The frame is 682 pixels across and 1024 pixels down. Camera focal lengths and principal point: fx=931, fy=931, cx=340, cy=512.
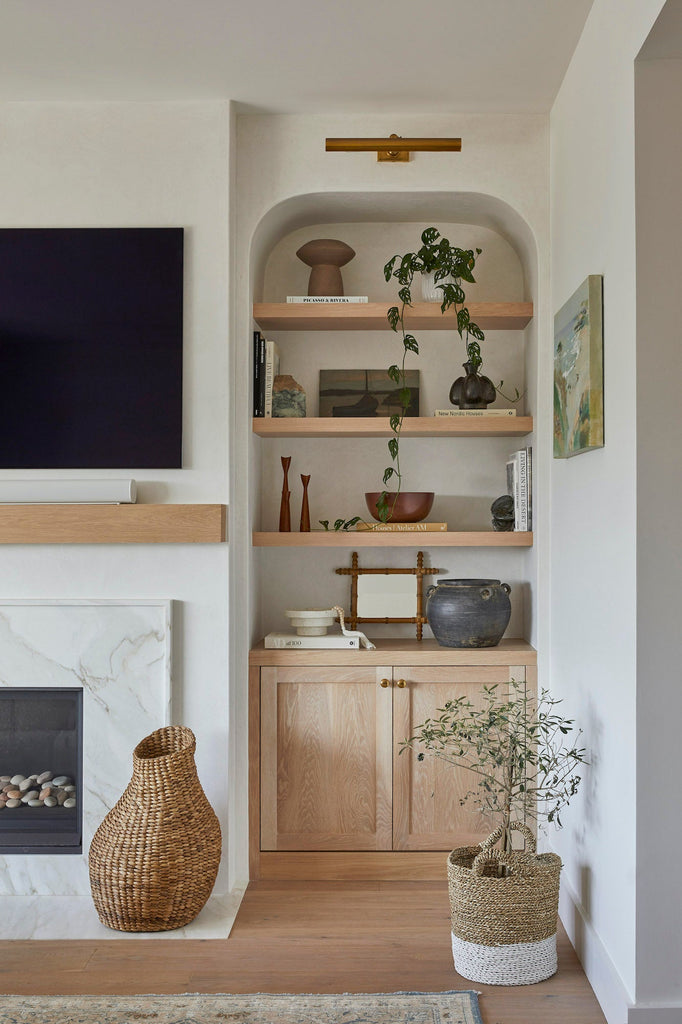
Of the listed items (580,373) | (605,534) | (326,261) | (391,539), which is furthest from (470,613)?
(326,261)

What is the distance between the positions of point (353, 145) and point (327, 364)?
2.65 ft

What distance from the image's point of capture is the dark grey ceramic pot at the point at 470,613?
125 inches

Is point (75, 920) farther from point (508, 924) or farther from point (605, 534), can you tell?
point (605, 534)

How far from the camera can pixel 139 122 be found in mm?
3121

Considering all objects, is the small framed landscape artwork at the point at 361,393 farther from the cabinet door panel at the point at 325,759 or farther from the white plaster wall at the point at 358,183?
the cabinet door panel at the point at 325,759

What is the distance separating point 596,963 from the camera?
2361 millimetres

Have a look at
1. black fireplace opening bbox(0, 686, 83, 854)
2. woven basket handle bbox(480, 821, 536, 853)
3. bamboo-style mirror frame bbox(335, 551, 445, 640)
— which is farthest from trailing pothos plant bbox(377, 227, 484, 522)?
black fireplace opening bbox(0, 686, 83, 854)

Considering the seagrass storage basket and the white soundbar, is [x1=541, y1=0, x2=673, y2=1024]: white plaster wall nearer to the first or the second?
the seagrass storage basket

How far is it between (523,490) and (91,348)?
61.5 inches

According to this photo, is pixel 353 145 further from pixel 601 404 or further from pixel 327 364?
pixel 601 404

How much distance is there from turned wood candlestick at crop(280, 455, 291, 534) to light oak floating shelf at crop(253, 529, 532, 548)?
0.46 feet

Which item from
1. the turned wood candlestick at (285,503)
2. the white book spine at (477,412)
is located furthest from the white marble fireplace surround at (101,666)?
the white book spine at (477,412)

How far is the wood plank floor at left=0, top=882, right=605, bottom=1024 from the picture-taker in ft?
7.82

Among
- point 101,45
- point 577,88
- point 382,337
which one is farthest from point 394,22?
point 382,337
